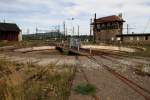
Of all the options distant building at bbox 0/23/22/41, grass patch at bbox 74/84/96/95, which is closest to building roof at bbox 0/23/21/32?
distant building at bbox 0/23/22/41

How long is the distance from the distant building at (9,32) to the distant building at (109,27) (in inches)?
1164

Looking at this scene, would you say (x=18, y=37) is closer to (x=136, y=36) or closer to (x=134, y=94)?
Answer: (x=136, y=36)

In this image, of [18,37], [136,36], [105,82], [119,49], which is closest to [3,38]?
[18,37]

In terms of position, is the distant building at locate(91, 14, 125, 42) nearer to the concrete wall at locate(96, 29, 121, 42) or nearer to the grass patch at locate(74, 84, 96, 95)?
the concrete wall at locate(96, 29, 121, 42)

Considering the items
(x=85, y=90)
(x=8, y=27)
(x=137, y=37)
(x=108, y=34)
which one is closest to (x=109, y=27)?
(x=108, y=34)

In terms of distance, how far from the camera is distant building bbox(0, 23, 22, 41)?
72.3m

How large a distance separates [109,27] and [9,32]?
41.7m

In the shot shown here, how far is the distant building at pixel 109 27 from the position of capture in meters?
97.8

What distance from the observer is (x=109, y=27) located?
334 ft

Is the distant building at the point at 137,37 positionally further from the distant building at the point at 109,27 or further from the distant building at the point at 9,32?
the distant building at the point at 9,32

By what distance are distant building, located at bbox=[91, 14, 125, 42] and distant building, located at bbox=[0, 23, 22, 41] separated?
97.0 ft

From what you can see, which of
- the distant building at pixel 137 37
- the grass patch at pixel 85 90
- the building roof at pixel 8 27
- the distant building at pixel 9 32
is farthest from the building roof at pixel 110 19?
the grass patch at pixel 85 90

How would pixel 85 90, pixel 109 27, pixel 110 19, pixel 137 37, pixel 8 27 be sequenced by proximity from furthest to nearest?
pixel 110 19 < pixel 109 27 < pixel 137 37 < pixel 8 27 < pixel 85 90

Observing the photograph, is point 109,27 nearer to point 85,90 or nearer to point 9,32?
point 9,32
